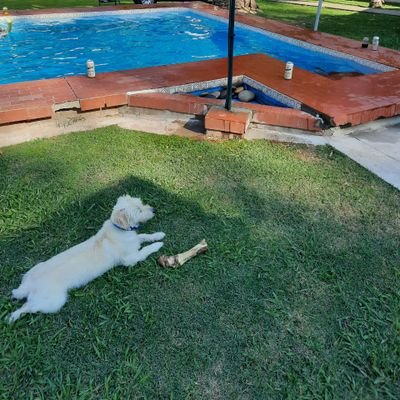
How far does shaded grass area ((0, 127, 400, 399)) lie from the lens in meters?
2.05

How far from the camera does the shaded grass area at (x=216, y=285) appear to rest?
205cm

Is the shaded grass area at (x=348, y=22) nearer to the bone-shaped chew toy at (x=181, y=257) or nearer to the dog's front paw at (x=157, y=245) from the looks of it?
the bone-shaped chew toy at (x=181, y=257)

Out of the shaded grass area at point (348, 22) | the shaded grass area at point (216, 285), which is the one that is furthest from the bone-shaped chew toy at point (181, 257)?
the shaded grass area at point (348, 22)

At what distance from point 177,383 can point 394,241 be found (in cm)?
208

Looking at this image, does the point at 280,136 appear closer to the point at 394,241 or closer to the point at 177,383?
the point at 394,241

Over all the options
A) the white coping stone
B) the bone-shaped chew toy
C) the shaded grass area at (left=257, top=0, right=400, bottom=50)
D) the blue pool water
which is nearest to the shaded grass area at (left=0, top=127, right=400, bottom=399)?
the bone-shaped chew toy

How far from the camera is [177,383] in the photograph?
2.02m

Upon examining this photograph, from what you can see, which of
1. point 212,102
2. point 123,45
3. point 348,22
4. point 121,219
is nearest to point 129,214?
point 121,219

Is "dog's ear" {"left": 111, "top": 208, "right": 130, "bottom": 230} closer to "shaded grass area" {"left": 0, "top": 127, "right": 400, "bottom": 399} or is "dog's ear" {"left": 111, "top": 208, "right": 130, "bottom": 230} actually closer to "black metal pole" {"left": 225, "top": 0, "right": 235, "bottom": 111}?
"shaded grass area" {"left": 0, "top": 127, "right": 400, "bottom": 399}

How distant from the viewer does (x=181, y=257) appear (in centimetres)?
276

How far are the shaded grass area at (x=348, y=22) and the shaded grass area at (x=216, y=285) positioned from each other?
7.67 meters

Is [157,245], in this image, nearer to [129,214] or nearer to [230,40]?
[129,214]

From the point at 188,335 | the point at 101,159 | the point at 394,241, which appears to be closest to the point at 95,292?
the point at 188,335

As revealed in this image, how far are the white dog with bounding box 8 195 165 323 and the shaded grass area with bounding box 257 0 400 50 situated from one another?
8.97m
